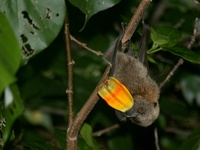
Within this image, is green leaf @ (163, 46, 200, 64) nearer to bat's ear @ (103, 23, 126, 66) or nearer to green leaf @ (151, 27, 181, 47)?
green leaf @ (151, 27, 181, 47)

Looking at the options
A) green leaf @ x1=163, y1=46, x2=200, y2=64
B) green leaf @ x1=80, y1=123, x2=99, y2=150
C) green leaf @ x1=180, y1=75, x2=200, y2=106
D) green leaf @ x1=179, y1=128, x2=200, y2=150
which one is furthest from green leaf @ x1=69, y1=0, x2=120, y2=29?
green leaf @ x1=180, y1=75, x2=200, y2=106

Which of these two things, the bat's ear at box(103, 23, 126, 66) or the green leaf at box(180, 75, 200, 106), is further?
the green leaf at box(180, 75, 200, 106)

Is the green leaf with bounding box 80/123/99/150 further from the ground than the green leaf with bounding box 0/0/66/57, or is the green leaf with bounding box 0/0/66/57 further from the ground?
the green leaf with bounding box 0/0/66/57

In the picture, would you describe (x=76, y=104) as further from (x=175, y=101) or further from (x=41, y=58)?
(x=175, y=101)

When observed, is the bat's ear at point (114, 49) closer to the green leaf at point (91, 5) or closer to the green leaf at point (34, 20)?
the green leaf at point (91, 5)

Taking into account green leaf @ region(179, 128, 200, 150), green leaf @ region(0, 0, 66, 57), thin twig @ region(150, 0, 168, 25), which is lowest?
thin twig @ region(150, 0, 168, 25)

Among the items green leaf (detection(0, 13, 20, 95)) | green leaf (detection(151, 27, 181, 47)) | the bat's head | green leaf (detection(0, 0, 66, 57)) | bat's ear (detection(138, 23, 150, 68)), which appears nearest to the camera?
green leaf (detection(0, 13, 20, 95))

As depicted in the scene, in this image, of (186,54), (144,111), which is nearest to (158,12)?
(144,111)
